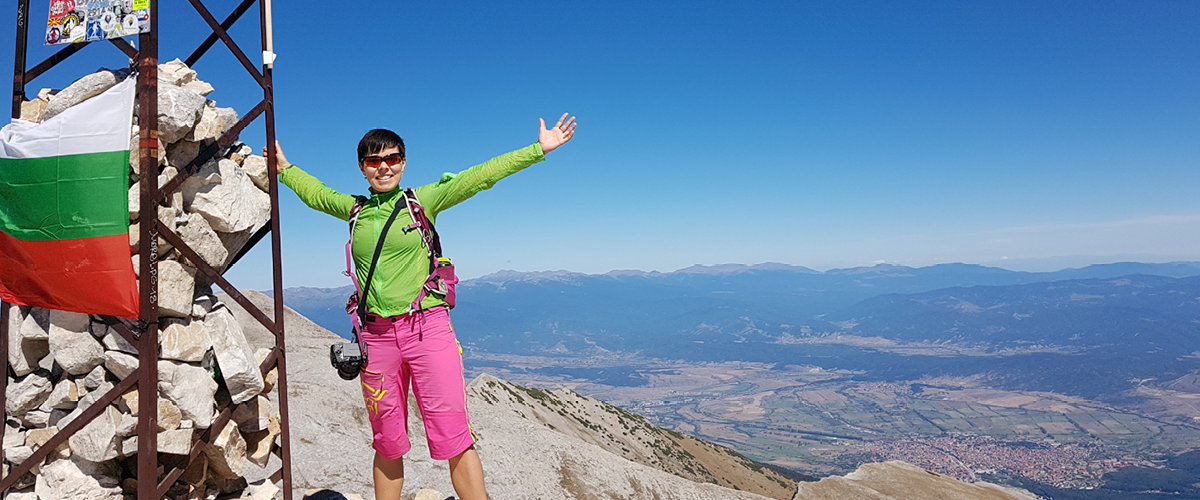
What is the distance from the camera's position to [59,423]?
5.57 metres

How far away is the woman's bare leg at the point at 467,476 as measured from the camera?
552cm

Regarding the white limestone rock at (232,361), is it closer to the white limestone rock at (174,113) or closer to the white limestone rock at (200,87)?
the white limestone rock at (174,113)

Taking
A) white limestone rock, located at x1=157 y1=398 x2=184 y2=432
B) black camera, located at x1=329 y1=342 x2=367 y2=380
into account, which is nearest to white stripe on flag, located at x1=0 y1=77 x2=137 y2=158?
white limestone rock, located at x1=157 y1=398 x2=184 y2=432

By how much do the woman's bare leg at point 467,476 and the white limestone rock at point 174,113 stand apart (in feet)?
11.9

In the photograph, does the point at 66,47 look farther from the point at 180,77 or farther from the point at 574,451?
the point at 574,451

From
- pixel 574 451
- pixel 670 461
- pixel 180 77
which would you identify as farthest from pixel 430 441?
pixel 670 461

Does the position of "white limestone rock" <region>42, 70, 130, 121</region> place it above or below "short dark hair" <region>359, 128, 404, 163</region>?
above

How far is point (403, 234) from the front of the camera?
207 inches

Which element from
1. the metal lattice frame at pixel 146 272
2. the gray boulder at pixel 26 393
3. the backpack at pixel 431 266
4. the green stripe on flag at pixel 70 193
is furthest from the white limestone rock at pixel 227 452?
the green stripe on flag at pixel 70 193

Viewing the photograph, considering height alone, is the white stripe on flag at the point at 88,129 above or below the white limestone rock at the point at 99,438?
above

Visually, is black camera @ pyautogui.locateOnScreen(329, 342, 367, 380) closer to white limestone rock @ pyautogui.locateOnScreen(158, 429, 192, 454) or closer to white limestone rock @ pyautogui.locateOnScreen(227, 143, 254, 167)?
white limestone rock @ pyautogui.locateOnScreen(158, 429, 192, 454)

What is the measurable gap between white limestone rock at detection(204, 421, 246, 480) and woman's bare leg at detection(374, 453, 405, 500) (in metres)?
1.53

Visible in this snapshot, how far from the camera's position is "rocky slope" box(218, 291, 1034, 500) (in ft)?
44.9

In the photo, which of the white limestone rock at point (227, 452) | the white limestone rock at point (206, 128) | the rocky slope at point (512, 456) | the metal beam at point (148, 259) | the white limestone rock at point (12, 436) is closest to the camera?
the metal beam at point (148, 259)
